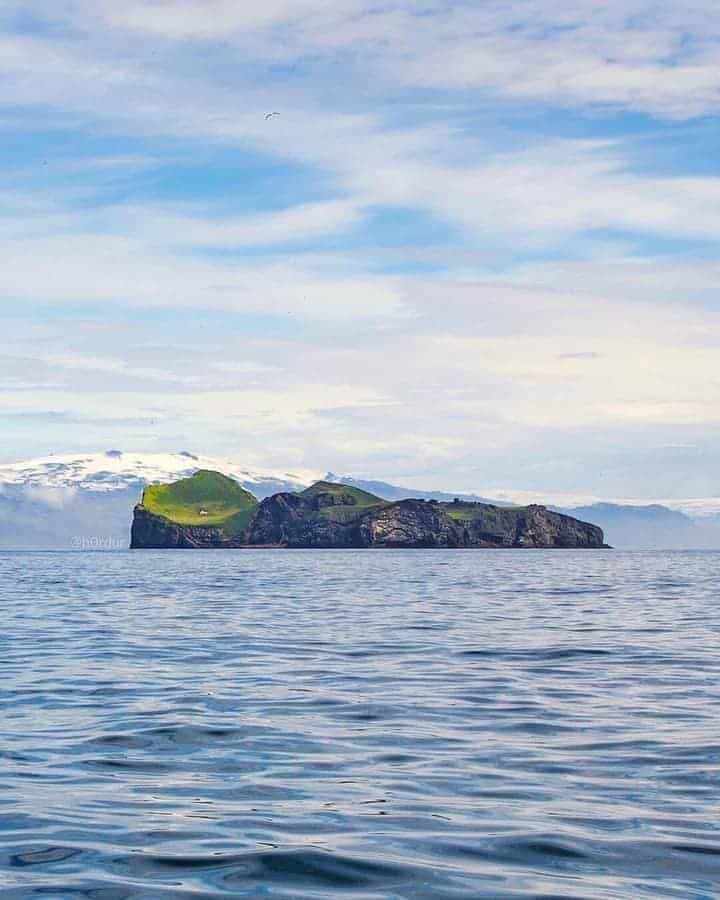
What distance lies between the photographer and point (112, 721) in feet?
94.2

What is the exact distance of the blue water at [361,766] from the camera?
16.5 m

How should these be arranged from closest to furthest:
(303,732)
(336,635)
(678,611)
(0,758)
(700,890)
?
(700,890)
(0,758)
(303,732)
(336,635)
(678,611)

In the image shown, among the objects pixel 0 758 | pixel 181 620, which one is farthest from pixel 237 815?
pixel 181 620

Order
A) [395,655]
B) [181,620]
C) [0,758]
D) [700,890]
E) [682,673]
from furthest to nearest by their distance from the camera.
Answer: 1. [181,620]
2. [395,655]
3. [682,673]
4. [0,758]
5. [700,890]

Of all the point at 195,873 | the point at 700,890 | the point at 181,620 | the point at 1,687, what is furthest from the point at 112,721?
the point at 181,620

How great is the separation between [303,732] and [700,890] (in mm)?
12688

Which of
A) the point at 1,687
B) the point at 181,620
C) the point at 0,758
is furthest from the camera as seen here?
the point at 181,620

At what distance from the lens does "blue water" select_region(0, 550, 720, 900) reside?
1645 centimetres

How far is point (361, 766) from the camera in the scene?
23.4 m

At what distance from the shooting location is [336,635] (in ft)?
172

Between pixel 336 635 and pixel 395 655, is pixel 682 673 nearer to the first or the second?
pixel 395 655

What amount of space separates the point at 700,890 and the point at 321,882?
437cm

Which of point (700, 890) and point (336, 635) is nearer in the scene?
point (700, 890)

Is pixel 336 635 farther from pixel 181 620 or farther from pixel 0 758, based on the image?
pixel 0 758
